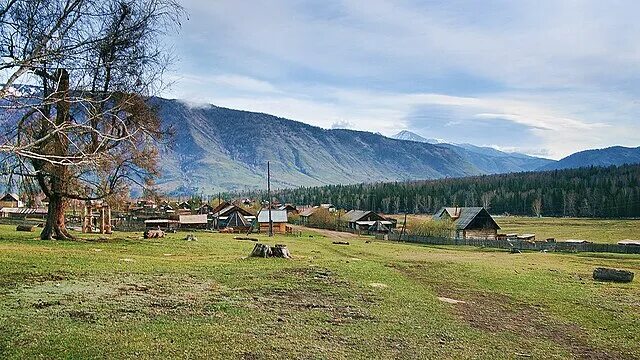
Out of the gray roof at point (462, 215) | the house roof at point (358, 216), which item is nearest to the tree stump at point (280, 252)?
the gray roof at point (462, 215)

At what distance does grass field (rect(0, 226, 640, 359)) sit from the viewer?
11039mm

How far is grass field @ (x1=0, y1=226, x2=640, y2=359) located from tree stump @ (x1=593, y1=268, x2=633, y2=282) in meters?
3.61

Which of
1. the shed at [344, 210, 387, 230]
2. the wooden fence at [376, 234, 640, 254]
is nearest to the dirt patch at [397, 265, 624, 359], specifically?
the wooden fence at [376, 234, 640, 254]

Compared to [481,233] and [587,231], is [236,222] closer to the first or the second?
[481,233]

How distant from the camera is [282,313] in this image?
1452cm

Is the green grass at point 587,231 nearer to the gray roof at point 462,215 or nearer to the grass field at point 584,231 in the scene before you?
the grass field at point 584,231

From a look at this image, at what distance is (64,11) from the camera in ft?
24.1

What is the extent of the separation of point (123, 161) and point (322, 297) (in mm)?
16519

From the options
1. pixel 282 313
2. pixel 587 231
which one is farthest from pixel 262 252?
pixel 587 231

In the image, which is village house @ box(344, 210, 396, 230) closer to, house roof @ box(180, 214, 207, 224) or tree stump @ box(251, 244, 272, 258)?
house roof @ box(180, 214, 207, 224)

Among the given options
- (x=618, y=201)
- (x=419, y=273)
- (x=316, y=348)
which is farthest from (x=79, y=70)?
(x=618, y=201)

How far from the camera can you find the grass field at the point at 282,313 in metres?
11.0

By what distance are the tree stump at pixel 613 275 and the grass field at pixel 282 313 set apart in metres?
3.61

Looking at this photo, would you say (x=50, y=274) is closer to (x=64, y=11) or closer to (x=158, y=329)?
(x=158, y=329)
